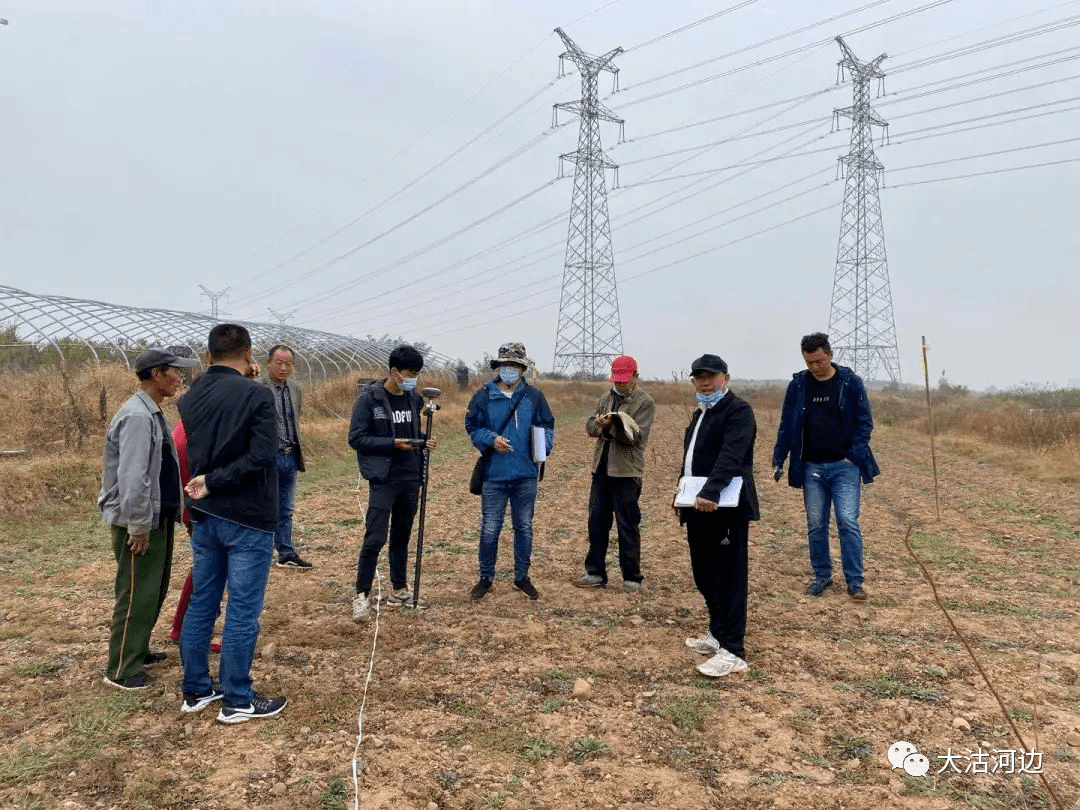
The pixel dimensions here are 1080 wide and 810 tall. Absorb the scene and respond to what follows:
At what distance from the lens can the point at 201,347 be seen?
21219 mm

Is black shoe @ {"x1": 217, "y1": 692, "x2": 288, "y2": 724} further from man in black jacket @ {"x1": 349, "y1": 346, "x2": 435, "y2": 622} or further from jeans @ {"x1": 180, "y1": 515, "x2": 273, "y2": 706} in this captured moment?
man in black jacket @ {"x1": 349, "y1": 346, "x2": 435, "y2": 622}

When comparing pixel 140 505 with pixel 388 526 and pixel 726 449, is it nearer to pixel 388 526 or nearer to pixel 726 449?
pixel 388 526

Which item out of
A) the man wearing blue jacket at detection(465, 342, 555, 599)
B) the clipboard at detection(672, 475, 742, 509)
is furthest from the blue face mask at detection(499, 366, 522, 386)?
the clipboard at detection(672, 475, 742, 509)

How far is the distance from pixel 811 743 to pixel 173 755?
303 centimetres

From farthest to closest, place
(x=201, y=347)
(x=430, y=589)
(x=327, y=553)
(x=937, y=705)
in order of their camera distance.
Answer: (x=201, y=347)
(x=327, y=553)
(x=430, y=589)
(x=937, y=705)

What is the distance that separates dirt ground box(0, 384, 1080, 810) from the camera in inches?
114

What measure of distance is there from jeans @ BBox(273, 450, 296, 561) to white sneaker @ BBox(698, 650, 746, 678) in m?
3.79

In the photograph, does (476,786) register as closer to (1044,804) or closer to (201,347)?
(1044,804)

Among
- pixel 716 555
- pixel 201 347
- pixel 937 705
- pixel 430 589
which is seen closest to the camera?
pixel 937 705

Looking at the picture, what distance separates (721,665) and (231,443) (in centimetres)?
306

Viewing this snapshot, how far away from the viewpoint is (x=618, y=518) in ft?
19.4

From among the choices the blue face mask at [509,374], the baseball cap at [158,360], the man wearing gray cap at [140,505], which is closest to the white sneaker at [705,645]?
the blue face mask at [509,374]

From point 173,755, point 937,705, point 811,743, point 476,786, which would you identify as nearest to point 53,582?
point 173,755

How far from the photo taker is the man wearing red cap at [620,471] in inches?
225
